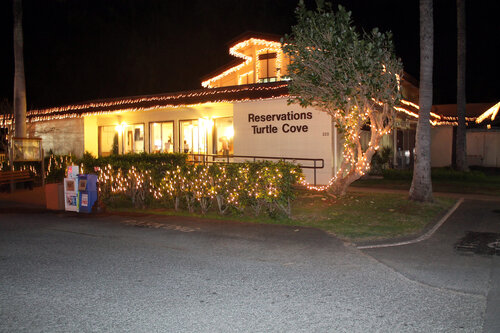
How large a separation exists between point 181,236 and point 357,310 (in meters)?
5.06

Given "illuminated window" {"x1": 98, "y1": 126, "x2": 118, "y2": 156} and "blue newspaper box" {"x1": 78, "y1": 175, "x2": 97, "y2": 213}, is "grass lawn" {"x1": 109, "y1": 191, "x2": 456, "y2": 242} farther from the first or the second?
"illuminated window" {"x1": 98, "y1": 126, "x2": 118, "y2": 156}

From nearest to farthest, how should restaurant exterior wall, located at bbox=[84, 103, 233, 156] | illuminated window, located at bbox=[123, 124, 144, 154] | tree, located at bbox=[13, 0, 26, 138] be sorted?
tree, located at bbox=[13, 0, 26, 138] → restaurant exterior wall, located at bbox=[84, 103, 233, 156] → illuminated window, located at bbox=[123, 124, 144, 154]

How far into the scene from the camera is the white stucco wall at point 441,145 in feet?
90.9

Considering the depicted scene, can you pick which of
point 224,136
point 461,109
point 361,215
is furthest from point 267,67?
point 361,215

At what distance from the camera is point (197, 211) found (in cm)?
1242

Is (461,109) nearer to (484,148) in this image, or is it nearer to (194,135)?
(484,148)

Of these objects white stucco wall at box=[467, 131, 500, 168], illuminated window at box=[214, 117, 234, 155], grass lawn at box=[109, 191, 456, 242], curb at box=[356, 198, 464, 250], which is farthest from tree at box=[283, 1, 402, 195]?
white stucco wall at box=[467, 131, 500, 168]

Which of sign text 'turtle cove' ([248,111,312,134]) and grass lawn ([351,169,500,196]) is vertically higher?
sign text 'turtle cove' ([248,111,312,134])

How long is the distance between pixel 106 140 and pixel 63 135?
260 centimetres

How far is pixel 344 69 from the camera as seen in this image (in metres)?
11.7

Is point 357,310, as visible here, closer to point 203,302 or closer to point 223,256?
point 203,302

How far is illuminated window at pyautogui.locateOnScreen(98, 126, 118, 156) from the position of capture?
2544 centimetres

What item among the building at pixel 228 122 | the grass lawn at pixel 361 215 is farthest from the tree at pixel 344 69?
the building at pixel 228 122

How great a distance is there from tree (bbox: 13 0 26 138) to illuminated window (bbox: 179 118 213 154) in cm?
767
